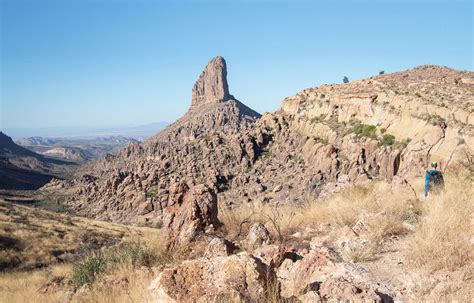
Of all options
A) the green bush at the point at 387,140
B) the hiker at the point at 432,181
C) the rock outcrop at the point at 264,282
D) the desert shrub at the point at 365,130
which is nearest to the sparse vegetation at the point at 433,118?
the green bush at the point at 387,140

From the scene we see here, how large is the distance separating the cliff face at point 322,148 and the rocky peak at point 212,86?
9044 centimetres

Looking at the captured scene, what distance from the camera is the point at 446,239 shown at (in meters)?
4.85

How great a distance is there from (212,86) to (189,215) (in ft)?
528

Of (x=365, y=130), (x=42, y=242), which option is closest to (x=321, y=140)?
(x=365, y=130)

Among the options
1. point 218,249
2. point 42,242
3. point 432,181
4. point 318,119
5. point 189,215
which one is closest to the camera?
point 218,249

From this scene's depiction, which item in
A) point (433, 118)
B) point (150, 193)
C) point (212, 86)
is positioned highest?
point (212, 86)

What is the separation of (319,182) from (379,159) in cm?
727

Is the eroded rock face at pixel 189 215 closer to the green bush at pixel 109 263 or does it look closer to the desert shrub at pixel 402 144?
the green bush at pixel 109 263

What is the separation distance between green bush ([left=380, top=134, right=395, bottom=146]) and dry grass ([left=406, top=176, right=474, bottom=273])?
28126 mm

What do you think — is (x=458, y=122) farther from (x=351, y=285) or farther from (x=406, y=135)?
(x=351, y=285)

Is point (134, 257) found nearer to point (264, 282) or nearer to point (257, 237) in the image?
point (257, 237)

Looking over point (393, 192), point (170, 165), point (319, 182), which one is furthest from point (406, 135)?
point (170, 165)

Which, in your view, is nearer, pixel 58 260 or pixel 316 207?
pixel 316 207

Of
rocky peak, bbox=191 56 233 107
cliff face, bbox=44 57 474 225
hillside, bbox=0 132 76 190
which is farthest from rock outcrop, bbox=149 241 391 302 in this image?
rocky peak, bbox=191 56 233 107
